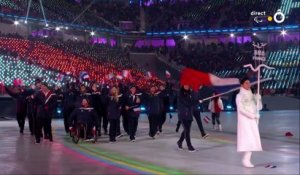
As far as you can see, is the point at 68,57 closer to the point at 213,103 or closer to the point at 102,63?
the point at 102,63

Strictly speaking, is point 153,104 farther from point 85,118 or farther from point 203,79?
point 203,79

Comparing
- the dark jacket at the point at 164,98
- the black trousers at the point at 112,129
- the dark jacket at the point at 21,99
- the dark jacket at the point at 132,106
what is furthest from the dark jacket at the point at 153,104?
the dark jacket at the point at 21,99

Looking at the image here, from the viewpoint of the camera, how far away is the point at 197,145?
46.2 feet

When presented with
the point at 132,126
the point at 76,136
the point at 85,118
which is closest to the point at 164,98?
the point at 132,126

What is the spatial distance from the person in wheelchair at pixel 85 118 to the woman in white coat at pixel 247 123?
5.98m

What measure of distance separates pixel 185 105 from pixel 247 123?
303 centimetres

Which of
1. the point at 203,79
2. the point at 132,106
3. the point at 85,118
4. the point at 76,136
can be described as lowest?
the point at 76,136

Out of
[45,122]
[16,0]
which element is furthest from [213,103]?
[16,0]

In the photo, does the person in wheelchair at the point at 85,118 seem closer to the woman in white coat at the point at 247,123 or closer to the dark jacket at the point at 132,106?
the dark jacket at the point at 132,106

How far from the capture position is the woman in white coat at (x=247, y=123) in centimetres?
978

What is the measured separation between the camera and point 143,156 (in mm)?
11883

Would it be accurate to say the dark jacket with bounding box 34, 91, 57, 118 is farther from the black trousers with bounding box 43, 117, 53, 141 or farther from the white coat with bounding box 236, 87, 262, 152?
the white coat with bounding box 236, 87, 262, 152

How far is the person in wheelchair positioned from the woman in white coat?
5983mm

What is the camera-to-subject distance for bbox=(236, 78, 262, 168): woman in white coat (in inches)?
385
